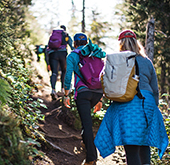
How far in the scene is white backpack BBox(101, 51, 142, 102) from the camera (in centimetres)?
264

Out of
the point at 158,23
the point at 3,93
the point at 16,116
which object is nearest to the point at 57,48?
the point at 16,116

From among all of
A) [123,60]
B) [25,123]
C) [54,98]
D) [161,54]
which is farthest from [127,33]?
[161,54]

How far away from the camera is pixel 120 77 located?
2.66 meters

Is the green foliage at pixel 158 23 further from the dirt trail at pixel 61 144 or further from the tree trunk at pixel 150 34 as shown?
the dirt trail at pixel 61 144

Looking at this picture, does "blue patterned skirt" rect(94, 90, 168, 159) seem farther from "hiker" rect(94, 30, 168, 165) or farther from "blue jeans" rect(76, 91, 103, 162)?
"blue jeans" rect(76, 91, 103, 162)

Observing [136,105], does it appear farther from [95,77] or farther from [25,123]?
[25,123]

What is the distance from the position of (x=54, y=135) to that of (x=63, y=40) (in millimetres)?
3155

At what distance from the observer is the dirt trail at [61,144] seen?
4.04 m

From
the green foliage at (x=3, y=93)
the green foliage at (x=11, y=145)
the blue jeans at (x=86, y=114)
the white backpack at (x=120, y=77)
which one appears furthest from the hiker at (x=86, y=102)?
the green foliage at (x=11, y=145)

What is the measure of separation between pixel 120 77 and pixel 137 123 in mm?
600

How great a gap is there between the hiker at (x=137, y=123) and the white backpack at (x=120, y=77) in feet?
0.52

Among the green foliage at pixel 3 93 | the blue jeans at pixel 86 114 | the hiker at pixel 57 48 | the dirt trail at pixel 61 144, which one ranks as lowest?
the dirt trail at pixel 61 144

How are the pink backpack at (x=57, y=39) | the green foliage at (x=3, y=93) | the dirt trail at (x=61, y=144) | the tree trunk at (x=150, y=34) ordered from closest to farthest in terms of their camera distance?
the green foliage at (x=3, y=93) → the dirt trail at (x=61, y=144) → the pink backpack at (x=57, y=39) → the tree trunk at (x=150, y=34)

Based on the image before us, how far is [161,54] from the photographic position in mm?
14148
